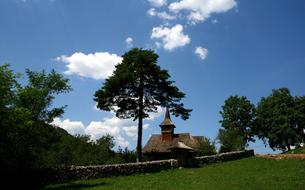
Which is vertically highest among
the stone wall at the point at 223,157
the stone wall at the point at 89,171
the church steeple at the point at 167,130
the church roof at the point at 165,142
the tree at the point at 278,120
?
the tree at the point at 278,120

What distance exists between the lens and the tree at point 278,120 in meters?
75.8

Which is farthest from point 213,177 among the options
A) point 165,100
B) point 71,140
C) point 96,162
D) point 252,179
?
point 71,140

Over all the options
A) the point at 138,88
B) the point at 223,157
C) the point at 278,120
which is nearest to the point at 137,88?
the point at 138,88

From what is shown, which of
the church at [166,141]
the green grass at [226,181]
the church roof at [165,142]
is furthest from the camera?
the church roof at [165,142]

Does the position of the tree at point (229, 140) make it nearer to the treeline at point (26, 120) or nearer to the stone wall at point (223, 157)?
the stone wall at point (223, 157)

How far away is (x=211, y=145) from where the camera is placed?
184 feet

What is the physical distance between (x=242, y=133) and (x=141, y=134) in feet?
125

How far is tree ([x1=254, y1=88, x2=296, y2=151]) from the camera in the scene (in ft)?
249

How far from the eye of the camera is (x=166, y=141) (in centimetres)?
5591

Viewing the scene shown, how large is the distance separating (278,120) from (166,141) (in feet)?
99.8

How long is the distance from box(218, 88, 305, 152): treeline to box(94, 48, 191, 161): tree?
2702cm

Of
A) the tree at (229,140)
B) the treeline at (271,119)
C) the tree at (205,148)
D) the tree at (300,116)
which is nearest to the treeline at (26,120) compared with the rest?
the tree at (205,148)

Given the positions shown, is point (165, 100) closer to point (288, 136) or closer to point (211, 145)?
point (211, 145)

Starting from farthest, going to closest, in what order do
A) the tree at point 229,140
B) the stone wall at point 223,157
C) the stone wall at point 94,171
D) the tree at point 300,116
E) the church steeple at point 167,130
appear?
the tree at point 300,116 → the tree at point 229,140 → the church steeple at point 167,130 → the stone wall at point 223,157 → the stone wall at point 94,171
